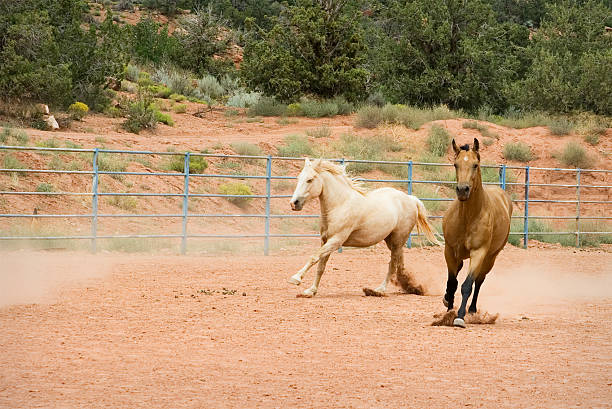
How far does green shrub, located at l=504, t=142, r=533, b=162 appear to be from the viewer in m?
30.7

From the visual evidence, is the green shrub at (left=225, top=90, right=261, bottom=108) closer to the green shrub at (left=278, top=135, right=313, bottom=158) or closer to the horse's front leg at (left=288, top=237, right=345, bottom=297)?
the green shrub at (left=278, top=135, right=313, bottom=158)

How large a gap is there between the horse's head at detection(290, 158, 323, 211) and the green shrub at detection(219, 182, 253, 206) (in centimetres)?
1222

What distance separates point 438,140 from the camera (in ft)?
101

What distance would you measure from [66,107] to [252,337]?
23.0 metres

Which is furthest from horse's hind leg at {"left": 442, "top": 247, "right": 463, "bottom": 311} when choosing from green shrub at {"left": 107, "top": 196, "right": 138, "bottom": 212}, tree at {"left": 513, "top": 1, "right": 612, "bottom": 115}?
tree at {"left": 513, "top": 1, "right": 612, "bottom": 115}

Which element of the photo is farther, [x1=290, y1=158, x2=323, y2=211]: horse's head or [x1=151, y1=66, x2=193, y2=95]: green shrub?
[x1=151, y1=66, x2=193, y2=95]: green shrub

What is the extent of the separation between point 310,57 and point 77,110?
1095 cm

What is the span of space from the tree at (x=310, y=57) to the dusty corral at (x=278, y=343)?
71.9 feet

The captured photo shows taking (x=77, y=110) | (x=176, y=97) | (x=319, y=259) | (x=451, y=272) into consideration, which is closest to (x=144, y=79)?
(x=176, y=97)

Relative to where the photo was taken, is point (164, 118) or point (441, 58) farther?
point (441, 58)

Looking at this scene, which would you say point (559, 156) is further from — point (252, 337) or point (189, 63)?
point (252, 337)

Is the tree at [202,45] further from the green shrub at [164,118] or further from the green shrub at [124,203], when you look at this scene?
the green shrub at [124,203]

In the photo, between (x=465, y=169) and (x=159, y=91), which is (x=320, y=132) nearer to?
(x=159, y=91)

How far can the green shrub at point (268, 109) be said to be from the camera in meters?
34.4
